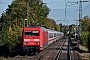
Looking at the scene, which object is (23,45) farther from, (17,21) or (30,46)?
(17,21)

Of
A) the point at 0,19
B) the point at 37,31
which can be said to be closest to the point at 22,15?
the point at 0,19

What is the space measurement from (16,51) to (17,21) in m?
26.3

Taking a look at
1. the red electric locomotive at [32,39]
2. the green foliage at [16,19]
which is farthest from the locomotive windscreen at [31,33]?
the green foliage at [16,19]

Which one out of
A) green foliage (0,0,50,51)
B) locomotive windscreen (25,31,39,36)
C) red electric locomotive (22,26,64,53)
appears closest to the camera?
red electric locomotive (22,26,64,53)

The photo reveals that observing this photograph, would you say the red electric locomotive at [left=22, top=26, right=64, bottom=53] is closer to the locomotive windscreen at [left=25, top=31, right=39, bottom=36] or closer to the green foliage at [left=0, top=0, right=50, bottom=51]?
the locomotive windscreen at [left=25, top=31, right=39, bottom=36]

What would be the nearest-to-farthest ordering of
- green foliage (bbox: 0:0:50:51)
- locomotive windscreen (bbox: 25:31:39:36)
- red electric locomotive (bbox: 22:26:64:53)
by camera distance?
red electric locomotive (bbox: 22:26:64:53) < locomotive windscreen (bbox: 25:31:39:36) < green foliage (bbox: 0:0:50:51)

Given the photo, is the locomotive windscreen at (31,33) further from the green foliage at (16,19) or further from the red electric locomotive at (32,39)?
the green foliage at (16,19)

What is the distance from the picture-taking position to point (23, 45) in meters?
27.8

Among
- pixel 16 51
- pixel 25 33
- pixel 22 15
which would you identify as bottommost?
pixel 16 51

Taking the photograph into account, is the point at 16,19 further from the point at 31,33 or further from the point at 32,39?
the point at 32,39

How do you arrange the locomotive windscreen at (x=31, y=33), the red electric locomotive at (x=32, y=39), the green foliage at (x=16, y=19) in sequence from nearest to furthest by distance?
the red electric locomotive at (x=32, y=39) → the locomotive windscreen at (x=31, y=33) → the green foliage at (x=16, y=19)

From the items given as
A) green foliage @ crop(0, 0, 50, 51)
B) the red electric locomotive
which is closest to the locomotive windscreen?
the red electric locomotive

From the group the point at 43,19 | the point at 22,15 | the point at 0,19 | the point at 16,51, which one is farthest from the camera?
the point at 43,19

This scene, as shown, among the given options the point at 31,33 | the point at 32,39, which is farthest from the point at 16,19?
the point at 32,39
